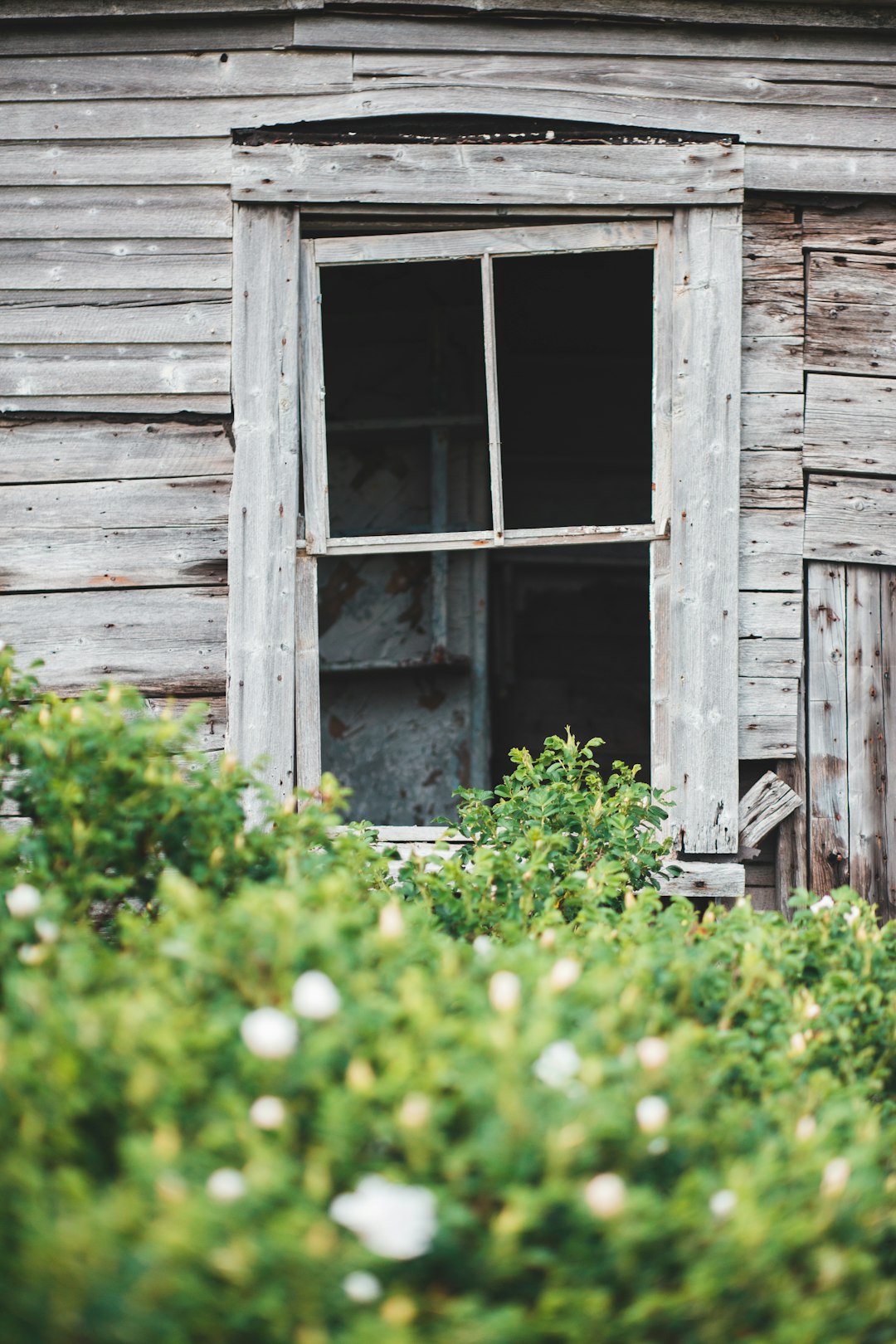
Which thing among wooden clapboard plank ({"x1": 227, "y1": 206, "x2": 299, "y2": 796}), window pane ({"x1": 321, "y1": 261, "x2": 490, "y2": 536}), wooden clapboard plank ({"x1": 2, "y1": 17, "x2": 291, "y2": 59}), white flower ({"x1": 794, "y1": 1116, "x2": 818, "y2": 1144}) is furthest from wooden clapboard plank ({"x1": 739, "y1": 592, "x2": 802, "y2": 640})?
window pane ({"x1": 321, "y1": 261, "x2": 490, "y2": 536})

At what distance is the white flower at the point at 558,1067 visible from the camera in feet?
4.64

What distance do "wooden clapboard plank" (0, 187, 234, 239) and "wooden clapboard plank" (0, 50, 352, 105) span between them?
29cm

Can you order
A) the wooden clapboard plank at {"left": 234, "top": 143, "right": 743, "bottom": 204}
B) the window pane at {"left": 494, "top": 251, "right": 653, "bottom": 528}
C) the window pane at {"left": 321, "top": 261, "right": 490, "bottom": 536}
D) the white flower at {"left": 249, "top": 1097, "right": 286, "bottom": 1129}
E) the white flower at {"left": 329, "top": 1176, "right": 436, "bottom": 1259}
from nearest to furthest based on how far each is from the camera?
the white flower at {"left": 329, "top": 1176, "right": 436, "bottom": 1259}
the white flower at {"left": 249, "top": 1097, "right": 286, "bottom": 1129}
the wooden clapboard plank at {"left": 234, "top": 143, "right": 743, "bottom": 204}
the window pane at {"left": 321, "top": 261, "right": 490, "bottom": 536}
the window pane at {"left": 494, "top": 251, "right": 653, "bottom": 528}

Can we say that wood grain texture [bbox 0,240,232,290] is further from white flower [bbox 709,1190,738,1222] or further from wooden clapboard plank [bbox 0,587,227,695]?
white flower [bbox 709,1190,738,1222]

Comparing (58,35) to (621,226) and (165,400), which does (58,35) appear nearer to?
(165,400)

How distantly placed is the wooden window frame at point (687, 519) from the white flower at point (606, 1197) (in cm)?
201

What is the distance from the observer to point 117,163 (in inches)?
129

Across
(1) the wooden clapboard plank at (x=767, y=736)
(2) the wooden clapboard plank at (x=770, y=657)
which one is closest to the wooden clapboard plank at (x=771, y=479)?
(2) the wooden clapboard plank at (x=770, y=657)

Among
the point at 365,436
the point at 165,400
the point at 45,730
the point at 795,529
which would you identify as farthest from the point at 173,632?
the point at 365,436

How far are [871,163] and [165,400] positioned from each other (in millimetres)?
2308

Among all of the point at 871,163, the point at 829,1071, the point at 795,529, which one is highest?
the point at 871,163

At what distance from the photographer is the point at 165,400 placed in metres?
3.29

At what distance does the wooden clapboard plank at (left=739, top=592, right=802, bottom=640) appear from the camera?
332 cm

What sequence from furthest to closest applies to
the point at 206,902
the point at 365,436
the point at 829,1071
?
the point at 365,436 < the point at 829,1071 < the point at 206,902
